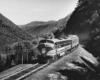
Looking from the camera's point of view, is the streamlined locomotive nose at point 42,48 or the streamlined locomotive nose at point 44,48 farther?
the streamlined locomotive nose at point 42,48

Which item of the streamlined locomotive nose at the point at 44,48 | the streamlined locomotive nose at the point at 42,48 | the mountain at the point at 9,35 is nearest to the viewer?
→ the streamlined locomotive nose at the point at 44,48

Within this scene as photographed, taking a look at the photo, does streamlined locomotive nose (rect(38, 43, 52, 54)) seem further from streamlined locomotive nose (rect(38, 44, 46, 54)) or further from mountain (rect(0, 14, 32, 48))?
mountain (rect(0, 14, 32, 48))

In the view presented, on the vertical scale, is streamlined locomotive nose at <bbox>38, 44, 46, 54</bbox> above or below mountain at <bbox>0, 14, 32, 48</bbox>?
below

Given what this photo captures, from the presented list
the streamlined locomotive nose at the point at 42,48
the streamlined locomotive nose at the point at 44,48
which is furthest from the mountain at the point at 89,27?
the streamlined locomotive nose at the point at 42,48

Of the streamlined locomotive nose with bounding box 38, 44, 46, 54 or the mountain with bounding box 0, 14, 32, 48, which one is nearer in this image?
the streamlined locomotive nose with bounding box 38, 44, 46, 54

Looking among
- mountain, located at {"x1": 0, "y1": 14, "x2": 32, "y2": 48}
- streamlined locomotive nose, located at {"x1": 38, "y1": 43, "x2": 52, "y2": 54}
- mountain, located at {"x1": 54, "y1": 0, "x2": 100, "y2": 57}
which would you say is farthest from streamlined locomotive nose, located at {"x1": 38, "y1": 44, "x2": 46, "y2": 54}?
mountain, located at {"x1": 0, "y1": 14, "x2": 32, "y2": 48}

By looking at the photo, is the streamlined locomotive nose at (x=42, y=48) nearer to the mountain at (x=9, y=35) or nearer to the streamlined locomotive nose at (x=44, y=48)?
the streamlined locomotive nose at (x=44, y=48)

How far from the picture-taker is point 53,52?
71.3 feet

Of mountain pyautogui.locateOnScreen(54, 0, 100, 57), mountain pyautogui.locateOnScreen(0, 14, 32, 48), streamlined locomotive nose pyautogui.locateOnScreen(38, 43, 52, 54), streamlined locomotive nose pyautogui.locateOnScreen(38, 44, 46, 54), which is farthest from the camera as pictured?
mountain pyautogui.locateOnScreen(0, 14, 32, 48)

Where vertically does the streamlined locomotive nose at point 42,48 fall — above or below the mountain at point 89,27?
below

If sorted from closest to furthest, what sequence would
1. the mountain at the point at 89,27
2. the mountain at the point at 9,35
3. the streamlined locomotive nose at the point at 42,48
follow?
the streamlined locomotive nose at the point at 42,48 → the mountain at the point at 89,27 → the mountain at the point at 9,35

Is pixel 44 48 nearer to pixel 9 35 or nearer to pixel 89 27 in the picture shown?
pixel 89 27

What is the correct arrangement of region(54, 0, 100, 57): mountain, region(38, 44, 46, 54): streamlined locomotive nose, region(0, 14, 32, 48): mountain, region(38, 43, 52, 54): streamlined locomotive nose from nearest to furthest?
region(38, 43, 52, 54): streamlined locomotive nose, region(38, 44, 46, 54): streamlined locomotive nose, region(54, 0, 100, 57): mountain, region(0, 14, 32, 48): mountain

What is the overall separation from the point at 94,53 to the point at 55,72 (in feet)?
89.0
